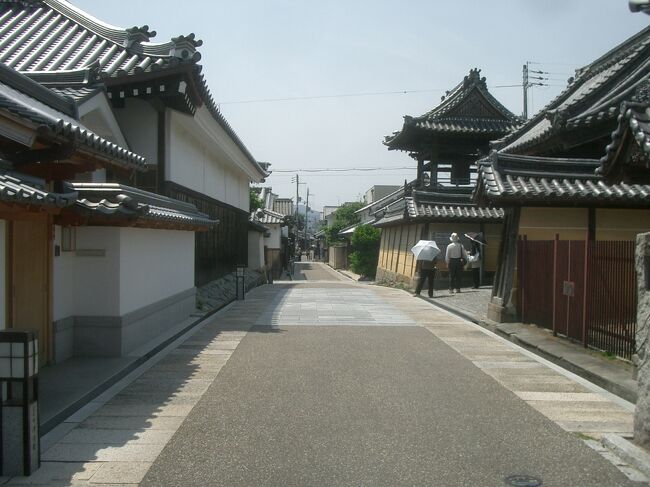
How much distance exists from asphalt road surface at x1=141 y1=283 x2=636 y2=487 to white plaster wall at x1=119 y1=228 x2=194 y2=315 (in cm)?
197

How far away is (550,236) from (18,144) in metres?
11.1

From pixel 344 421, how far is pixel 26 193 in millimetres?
3841

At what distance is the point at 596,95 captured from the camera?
47.0 ft

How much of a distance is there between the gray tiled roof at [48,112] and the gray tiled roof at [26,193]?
565 millimetres

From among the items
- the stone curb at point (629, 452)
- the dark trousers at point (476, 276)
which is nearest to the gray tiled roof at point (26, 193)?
the stone curb at point (629, 452)

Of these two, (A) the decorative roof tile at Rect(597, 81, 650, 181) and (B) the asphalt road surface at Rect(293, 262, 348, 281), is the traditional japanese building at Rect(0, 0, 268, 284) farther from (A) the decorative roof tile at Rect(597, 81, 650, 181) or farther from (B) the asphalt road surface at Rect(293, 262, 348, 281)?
(B) the asphalt road surface at Rect(293, 262, 348, 281)

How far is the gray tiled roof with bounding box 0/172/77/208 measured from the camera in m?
5.56

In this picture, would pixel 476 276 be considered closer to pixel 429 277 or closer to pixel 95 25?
pixel 429 277

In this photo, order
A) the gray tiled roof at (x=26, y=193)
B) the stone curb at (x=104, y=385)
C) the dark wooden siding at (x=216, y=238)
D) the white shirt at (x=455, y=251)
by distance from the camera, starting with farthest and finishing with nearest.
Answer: the white shirt at (x=455, y=251) < the dark wooden siding at (x=216, y=238) < the stone curb at (x=104, y=385) < the gray tiled roof at (x=26, y=193)

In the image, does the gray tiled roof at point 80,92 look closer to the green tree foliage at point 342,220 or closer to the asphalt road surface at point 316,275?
the asphalt road surface at point 316,275

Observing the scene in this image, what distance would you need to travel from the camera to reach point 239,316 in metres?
15.7

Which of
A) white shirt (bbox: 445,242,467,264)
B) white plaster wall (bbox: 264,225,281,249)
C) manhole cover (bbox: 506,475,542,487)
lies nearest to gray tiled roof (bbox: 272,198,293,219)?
white plaster wall (bbox: 264,225,281,249)

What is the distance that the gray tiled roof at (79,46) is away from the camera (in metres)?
13.8

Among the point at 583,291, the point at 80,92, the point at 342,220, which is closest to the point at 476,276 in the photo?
the point at 583,291
